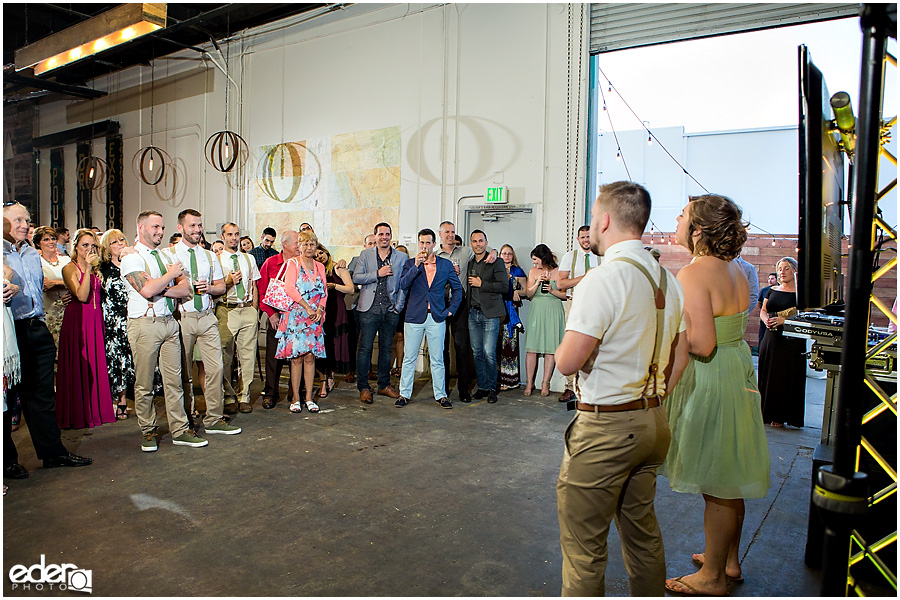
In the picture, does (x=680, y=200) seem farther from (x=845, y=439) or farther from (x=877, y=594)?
(x=845, y=439)

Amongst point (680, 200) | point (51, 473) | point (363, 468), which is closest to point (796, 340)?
point (363, 468)

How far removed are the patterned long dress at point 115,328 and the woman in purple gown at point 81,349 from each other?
21cm

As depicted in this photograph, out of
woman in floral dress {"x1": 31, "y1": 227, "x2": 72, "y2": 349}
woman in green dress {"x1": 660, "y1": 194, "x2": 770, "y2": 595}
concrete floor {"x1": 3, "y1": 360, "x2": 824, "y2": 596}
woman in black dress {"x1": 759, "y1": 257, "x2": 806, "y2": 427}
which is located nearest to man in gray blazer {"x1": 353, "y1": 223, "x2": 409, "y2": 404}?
concrete floor {"x1": 3, "y1": 360, "x2": 824, "y2": 596}

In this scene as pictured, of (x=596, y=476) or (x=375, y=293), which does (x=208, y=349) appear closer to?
(x=375, y=293)

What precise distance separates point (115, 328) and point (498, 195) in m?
4.24

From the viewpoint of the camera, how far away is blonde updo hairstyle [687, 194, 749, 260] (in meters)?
2.37

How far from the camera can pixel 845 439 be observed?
1.17 m

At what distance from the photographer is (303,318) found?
5559 millimetres

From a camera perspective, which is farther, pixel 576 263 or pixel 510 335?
pixel 510 335

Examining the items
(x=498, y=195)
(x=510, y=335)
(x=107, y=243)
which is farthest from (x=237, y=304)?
(x=498, y=195)

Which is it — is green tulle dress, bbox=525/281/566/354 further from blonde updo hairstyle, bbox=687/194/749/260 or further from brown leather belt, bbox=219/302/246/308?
blonde updo hairstyle, bbox=687/194/749/260

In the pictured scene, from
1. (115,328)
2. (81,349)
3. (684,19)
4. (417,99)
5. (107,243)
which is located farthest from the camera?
(417,99)

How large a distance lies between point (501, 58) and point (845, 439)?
6648mm

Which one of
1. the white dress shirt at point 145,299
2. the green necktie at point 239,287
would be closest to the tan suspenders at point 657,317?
the white dress shirt at point 145,299
